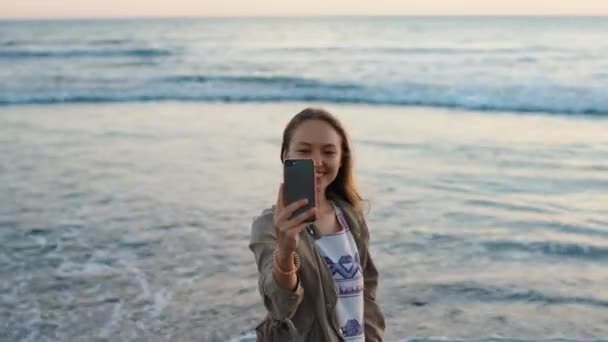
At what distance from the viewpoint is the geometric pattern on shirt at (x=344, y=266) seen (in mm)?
2422

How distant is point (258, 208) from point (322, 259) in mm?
5484

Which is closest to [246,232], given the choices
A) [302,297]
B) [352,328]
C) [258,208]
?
[258,208]

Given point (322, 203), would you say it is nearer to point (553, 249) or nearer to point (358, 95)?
point (553, 249)

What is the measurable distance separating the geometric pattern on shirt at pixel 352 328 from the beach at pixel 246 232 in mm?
2472

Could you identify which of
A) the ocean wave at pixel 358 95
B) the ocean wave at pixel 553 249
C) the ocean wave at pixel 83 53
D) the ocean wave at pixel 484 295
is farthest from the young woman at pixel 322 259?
the ocean wave at pixel 83 53

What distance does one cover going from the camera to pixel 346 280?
96.1 inches

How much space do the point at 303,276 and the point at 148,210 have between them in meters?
5.59

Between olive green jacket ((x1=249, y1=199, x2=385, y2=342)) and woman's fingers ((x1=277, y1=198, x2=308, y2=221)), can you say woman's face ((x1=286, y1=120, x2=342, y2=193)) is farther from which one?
woman's fingers ((x1=277, y1=198, x2=308, y2=221))

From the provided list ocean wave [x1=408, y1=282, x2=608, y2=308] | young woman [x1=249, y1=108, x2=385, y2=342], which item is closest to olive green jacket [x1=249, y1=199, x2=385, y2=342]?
young woman [x1=249, y1=108, x2=385, y2=342]

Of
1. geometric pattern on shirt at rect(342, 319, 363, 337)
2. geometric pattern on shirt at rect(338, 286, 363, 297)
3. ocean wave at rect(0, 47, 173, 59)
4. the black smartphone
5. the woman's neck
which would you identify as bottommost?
ocean wave at rect(0, 47, 173, 59)

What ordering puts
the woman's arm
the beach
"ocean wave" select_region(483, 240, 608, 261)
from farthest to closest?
"ocean wave" select_region(483, 240, 608, 261)
the beach
the woman's arm

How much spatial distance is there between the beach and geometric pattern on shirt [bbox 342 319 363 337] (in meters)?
2.47

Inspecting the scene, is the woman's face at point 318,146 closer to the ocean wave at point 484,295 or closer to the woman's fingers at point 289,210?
the woman's fingers at point 289,210

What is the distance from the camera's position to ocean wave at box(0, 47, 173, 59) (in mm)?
31391
